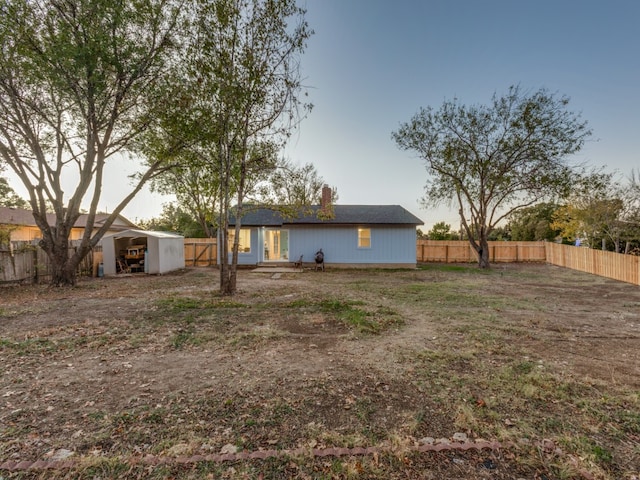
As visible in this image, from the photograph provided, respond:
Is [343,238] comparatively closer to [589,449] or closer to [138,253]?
[138,253]

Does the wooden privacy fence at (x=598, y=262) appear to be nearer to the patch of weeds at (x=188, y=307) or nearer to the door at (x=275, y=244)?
the patch of weeds at (x=188, y=307)

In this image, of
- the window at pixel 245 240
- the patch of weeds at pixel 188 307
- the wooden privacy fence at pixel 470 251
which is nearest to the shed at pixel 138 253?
the window at pixel 245 240

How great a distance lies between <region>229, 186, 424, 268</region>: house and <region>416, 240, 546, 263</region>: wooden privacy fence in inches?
193

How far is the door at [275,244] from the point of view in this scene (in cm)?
1766

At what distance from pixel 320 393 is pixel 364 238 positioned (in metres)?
13.5

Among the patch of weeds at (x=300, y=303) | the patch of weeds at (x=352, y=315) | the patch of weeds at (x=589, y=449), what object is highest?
the patch of weeds at (x=300, y=303)

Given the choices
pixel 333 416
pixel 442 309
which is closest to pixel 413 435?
pixel 333 416

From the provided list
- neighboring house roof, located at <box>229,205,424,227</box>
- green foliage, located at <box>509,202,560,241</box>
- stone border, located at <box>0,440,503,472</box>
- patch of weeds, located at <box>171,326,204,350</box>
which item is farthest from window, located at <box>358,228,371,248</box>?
green foliage, located at <box>509,202,560,241</box>

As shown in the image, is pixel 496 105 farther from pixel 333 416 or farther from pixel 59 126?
pixel 59 126

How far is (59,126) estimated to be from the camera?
9.41 m

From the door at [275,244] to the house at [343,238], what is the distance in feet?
3.62

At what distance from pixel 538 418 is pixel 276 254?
16.4 m

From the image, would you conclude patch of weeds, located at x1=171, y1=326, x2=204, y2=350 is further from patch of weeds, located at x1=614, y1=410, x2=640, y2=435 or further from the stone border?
patch of weeds, located at x1=614, y1=410, x2=640, y2=435

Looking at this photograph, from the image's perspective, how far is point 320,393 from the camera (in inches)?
120
